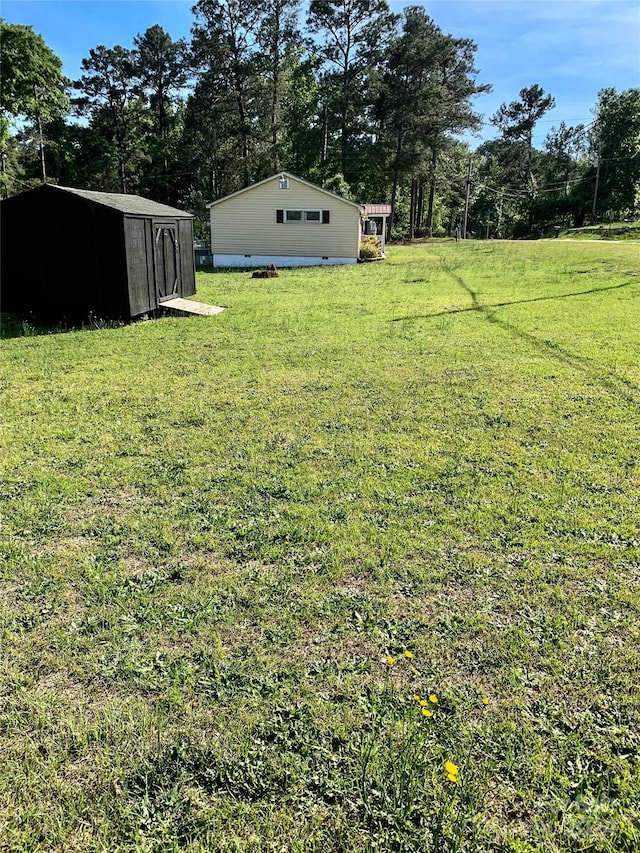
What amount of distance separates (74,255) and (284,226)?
13.4 m

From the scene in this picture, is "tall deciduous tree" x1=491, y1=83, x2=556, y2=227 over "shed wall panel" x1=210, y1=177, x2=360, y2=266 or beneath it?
over

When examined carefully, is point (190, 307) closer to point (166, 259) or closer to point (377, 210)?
point (166, 259)

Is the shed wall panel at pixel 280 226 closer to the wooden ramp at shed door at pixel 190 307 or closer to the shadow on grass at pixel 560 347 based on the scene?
the shadow on grass at pixel 560 347

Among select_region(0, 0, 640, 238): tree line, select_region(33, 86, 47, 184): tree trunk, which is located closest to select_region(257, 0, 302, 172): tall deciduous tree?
select_region(0, 0, 640, 238): tree line

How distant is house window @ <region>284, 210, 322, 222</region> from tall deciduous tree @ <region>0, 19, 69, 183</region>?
16462 millimetres

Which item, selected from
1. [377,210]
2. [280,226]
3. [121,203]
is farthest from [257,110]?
[121,203]

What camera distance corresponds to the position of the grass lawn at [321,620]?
5.65 ft

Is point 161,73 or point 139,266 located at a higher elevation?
point 161,73

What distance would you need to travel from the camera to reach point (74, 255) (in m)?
9.55

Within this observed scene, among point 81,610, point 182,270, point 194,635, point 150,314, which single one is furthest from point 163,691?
point 182,270

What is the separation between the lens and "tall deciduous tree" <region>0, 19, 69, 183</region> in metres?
26.5

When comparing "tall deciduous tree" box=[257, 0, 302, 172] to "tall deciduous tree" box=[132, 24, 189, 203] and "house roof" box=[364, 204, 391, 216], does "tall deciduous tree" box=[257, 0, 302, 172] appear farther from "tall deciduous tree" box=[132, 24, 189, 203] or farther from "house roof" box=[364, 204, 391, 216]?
"house roof" box=[364, 204, 391, 216]

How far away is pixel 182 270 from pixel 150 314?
174cm

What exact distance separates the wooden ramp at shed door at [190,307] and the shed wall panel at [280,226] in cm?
1123
